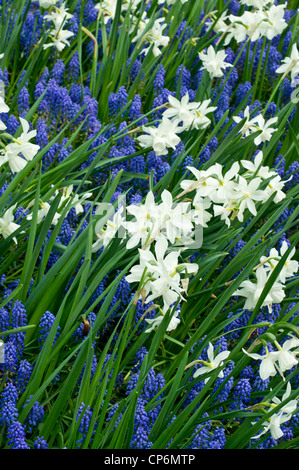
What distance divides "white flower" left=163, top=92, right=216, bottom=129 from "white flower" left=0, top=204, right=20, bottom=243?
0.94 meters

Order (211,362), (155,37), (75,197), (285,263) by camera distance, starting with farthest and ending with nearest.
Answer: (155,37)
(75,197)
(285,263)
(211,362)

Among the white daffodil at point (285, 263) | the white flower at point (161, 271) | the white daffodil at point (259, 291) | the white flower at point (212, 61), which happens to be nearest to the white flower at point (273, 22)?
the white flower at point (212, 61)

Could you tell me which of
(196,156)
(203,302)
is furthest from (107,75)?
(203,302)

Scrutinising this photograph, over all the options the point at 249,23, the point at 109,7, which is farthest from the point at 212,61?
the point at 109,7

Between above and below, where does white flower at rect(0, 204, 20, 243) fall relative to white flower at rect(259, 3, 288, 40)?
below

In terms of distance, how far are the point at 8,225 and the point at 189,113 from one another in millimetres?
1061

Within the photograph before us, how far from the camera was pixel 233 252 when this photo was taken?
2.67 meters

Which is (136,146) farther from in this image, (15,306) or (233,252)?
(15,306)

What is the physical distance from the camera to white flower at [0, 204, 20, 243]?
2236 millimetres

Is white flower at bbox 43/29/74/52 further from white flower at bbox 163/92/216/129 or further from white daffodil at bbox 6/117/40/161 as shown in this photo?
white daffodil at bbox 6/117/40/161

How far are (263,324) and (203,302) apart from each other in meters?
0.42

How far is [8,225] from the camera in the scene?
227 centimetres

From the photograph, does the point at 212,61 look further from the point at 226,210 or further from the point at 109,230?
the point at 109,230

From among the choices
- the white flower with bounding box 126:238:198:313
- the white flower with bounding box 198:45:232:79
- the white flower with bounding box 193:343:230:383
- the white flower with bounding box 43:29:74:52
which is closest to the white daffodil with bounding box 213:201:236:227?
the white flower with bounding box 126:238:198:313
